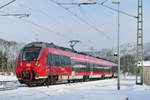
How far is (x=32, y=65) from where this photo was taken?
82.6 ft

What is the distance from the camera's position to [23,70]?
83.3 ft

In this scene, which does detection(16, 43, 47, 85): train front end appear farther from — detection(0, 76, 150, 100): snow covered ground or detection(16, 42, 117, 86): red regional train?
detection(0, 76, 150, 100): snow covered ground

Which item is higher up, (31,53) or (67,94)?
(31,53)

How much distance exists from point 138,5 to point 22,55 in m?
13.9

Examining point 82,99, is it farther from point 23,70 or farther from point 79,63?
point 79,63

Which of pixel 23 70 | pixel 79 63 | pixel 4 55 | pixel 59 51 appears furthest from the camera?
pixel 4 55

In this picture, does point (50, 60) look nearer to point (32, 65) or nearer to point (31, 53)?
point (31, 53)

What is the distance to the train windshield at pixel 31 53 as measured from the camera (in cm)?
2552

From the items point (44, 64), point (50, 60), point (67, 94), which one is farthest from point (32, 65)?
point (67, 94)

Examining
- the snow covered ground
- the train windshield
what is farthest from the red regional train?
the snow covered ground

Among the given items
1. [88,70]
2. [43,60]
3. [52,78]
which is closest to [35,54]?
[43,60]

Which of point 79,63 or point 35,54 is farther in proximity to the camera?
point 79,63

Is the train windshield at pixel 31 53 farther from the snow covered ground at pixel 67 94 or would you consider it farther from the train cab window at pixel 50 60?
the snow covered ground at pixel 67 94

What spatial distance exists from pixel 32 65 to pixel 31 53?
1106mm
